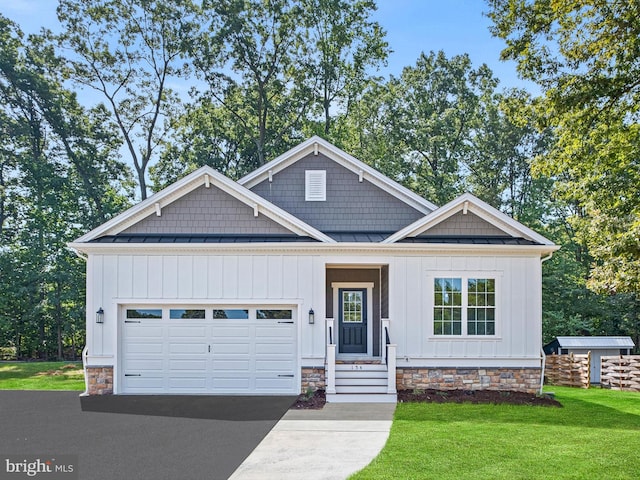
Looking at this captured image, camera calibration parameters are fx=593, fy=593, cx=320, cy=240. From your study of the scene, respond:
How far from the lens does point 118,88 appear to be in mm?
29422

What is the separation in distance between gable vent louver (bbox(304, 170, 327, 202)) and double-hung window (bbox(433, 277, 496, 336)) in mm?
4627

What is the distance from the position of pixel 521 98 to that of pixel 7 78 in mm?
23409

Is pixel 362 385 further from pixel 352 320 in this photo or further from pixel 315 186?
pixel 315 186

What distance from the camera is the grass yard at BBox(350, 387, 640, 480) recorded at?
24.1ft

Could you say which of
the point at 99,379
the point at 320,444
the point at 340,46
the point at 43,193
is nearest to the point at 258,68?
the point at 340,46

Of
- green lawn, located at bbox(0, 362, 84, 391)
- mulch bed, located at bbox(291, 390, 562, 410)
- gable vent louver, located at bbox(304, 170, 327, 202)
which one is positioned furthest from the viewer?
gable vent louver, located at bbox(304, 170, 327, 202)

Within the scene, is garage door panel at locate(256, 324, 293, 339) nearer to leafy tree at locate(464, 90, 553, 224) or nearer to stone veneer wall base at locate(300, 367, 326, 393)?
stone veneer wall base at locate(300, 367, 326, 393)

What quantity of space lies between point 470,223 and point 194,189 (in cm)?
701

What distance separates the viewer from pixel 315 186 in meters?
17.3

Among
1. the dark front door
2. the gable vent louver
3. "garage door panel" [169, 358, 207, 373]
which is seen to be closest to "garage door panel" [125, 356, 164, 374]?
"garage door panel" [169, 358, 207, 373]

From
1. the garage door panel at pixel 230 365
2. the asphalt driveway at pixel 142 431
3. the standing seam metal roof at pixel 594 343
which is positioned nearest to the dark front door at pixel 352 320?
the garage door panel at pixel 230 365

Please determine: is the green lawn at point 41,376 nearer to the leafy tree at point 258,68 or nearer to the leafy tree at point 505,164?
the leafy tree at point 258,68

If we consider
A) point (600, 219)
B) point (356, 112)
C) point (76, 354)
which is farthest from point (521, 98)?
point (76, 354)

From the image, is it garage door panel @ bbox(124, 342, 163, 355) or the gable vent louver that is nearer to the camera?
garage door panel @ bbox(124, 342, 163, 355)
